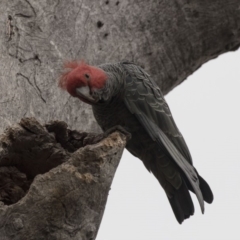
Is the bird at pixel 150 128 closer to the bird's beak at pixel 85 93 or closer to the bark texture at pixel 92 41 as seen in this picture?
the bird's beak at pixel 85 93

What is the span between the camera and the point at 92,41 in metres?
4.09

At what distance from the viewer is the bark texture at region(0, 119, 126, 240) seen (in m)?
2.60

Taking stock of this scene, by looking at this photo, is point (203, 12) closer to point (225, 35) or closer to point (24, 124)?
point (225, 35)

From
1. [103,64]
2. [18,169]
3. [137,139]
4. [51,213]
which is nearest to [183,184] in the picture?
[137,139]

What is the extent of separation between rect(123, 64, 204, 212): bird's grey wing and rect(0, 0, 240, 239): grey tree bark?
331mm

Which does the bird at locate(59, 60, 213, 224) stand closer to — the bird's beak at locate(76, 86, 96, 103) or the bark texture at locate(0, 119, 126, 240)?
the bird's beak at locate(76, 86, 96, 103)

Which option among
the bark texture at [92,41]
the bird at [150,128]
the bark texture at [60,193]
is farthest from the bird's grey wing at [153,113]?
the bark texture at [60,193]

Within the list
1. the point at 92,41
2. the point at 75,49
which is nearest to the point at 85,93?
the point at 75,49

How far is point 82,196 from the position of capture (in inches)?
105

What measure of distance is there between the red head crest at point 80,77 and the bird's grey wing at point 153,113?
0.33m

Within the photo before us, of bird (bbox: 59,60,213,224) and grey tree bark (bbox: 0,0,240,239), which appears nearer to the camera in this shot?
grey tree bark (bbox: 0,0,240,239)

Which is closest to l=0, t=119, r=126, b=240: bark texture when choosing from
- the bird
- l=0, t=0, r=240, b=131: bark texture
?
l=0, t=0, r=240, b=131: bark texture

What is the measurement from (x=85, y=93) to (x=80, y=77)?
0.11 meters

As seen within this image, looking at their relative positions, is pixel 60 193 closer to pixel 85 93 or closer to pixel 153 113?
pixel 85 93
